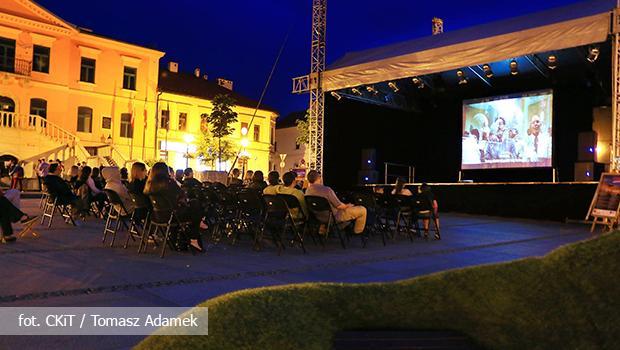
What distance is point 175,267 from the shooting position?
18.2 ft

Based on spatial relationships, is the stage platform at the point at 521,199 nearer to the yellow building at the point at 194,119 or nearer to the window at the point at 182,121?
the yellow building at the point at 194,119

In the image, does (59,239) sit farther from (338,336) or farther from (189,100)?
(189,100)

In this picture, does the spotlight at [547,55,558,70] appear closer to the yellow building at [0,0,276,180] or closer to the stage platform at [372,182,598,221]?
the stage platform at [372,182,598,221]

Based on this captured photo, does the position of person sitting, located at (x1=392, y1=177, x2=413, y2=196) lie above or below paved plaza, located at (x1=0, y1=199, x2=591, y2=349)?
above

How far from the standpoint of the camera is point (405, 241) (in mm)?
8555

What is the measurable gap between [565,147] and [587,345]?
15.7 metres

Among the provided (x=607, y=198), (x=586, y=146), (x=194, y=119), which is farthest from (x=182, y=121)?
(x=607, y=198)

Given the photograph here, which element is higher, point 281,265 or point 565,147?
point 565,147

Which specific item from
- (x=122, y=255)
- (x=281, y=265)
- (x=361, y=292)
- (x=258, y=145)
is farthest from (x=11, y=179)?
(x=258, y=145)

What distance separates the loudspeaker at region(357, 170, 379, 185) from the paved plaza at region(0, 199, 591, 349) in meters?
8.15

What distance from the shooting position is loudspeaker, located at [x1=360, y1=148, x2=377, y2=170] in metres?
17.5

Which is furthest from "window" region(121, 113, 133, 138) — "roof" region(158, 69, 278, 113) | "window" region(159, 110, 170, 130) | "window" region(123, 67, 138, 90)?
"roof" region(158, 69, 278, 113)

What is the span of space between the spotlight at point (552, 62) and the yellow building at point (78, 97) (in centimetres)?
1990

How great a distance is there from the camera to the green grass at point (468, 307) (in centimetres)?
160
